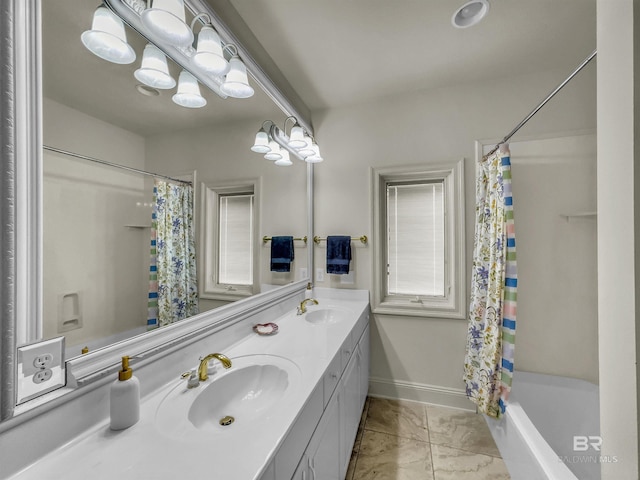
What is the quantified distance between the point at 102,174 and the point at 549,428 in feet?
8.95

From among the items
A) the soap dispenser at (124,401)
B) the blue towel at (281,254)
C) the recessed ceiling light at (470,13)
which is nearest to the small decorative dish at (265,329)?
the blue towel at (281,254)

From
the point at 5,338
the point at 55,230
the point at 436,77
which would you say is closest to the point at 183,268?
the point at 55,230

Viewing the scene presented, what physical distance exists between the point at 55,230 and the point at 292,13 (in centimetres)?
145

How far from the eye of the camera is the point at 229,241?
1385 mm

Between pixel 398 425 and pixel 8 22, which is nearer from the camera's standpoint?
pixel 8 22

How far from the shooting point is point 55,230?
68cm

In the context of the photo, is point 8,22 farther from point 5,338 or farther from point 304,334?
point 304,334

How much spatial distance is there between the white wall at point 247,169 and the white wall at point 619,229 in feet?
4.32

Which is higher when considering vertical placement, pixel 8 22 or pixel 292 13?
pixel 292 13

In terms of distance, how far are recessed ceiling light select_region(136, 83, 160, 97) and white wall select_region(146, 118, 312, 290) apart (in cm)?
14

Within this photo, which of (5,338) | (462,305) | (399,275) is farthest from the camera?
(399,275)

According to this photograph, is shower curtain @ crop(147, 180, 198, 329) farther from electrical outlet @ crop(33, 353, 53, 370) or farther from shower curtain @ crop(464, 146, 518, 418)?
shower curtain @ crop(464, 146, 518, 418)

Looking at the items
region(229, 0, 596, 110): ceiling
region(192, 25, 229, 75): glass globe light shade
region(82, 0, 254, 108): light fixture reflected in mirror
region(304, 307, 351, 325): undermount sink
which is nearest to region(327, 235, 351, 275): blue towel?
region(304, 307, 351, 325): undermount sink

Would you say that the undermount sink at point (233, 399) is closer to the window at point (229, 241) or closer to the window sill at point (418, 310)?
the window at point (229, 241)
